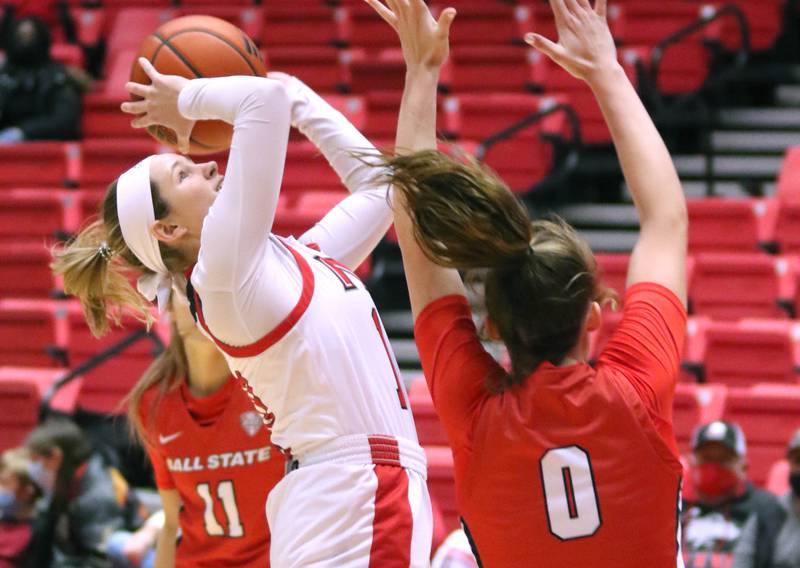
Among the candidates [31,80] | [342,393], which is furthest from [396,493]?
[31,80]

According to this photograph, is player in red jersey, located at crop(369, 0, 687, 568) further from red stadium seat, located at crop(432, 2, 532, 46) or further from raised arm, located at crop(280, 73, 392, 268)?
red stadium seat, located at crop(432, 2, 532, 46)

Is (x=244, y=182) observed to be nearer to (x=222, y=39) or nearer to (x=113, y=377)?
(x=222, y=39)

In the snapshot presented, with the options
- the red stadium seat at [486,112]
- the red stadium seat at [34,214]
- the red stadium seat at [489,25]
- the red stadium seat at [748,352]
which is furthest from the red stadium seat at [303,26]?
the red stadium seat at [748,352]

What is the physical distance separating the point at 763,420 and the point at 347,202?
10.2 ft

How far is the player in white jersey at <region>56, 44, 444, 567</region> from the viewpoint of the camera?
88.4 inches

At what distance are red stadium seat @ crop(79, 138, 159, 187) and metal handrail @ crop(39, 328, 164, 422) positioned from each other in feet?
5.51

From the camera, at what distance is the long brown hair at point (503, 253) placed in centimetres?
187

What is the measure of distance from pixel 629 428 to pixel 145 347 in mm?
4880

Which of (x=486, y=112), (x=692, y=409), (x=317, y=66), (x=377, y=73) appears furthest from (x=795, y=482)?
(x=317, y=66)

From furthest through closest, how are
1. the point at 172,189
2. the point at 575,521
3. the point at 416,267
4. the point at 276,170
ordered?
the point at 172,189
the point at 276,170
the point at 416,267
the point at 575,521

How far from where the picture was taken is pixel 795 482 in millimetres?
4570

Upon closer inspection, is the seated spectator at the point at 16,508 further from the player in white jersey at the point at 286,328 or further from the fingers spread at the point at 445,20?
the fingers spread at the point at 445,20

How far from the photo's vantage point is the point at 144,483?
6.30 meters

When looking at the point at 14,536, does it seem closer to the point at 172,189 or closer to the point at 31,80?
the point at 172,189
